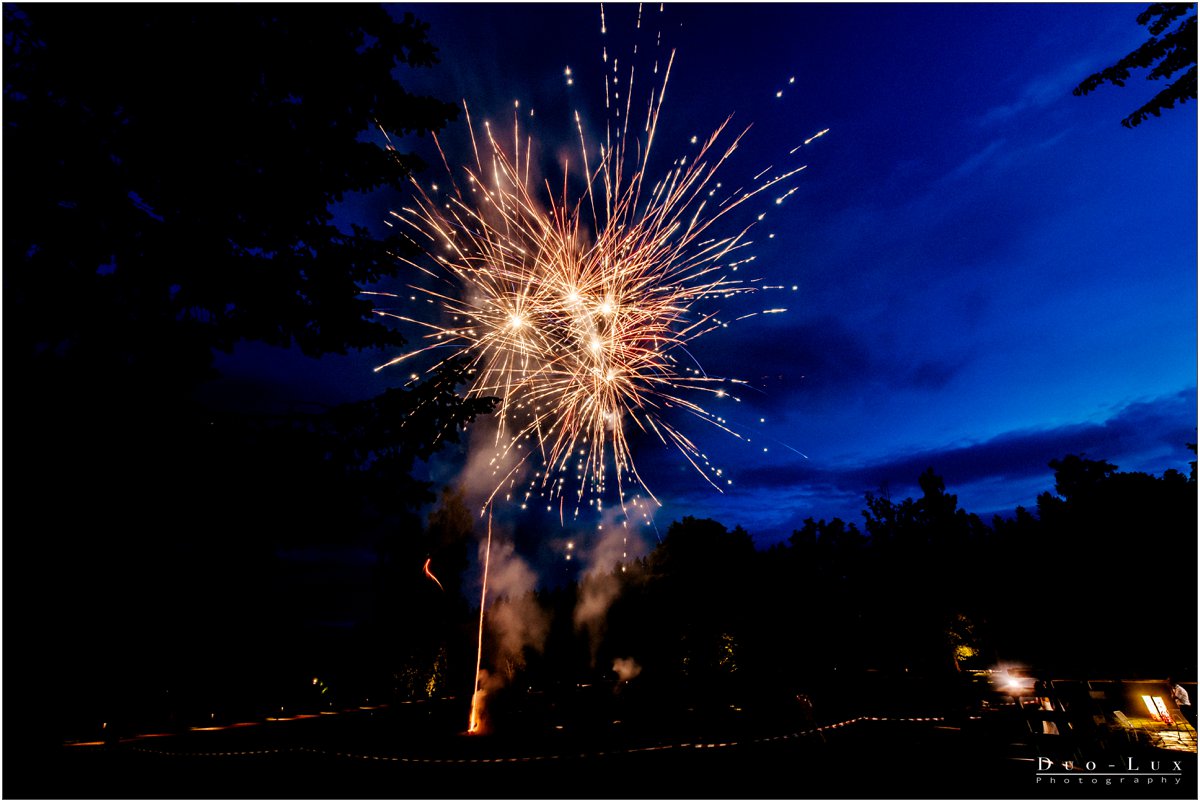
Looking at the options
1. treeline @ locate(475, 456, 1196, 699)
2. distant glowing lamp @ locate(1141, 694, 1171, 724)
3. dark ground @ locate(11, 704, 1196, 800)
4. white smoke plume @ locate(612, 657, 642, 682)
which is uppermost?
treeline @ locate(475, 456, 1196, 699)

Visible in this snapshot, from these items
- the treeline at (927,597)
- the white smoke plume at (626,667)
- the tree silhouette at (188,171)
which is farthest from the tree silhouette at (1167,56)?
the white smoke plume at (626,667)

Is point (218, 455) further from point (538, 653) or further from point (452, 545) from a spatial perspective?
point (538, 653)

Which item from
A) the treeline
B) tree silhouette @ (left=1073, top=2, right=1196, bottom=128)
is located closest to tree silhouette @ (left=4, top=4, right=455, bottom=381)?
tree silhouette @ (left=1073, top=2, right=1196, bottom=128)

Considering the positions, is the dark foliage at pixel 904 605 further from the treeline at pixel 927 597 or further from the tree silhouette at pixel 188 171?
the tree silhouette at pixel 188 171

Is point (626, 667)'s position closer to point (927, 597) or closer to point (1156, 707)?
point (927, 597)

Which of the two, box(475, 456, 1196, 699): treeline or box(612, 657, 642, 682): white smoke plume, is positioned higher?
box(475, 456, 1196, 699): treeline

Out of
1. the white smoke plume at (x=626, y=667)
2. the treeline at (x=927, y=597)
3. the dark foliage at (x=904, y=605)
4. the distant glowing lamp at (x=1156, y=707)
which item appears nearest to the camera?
the distant glowing lamp at (x=1156, y=707)

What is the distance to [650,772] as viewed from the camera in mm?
7426

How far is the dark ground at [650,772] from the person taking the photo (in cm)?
623

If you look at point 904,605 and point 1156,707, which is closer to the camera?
point 1156,707

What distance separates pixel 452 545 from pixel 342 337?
93.6 feet

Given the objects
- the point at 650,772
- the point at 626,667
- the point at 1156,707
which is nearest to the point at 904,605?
the point at 626,667

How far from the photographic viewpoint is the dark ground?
6230 millimetres

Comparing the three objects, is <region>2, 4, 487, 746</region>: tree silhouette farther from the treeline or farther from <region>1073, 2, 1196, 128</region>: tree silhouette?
the treeline
